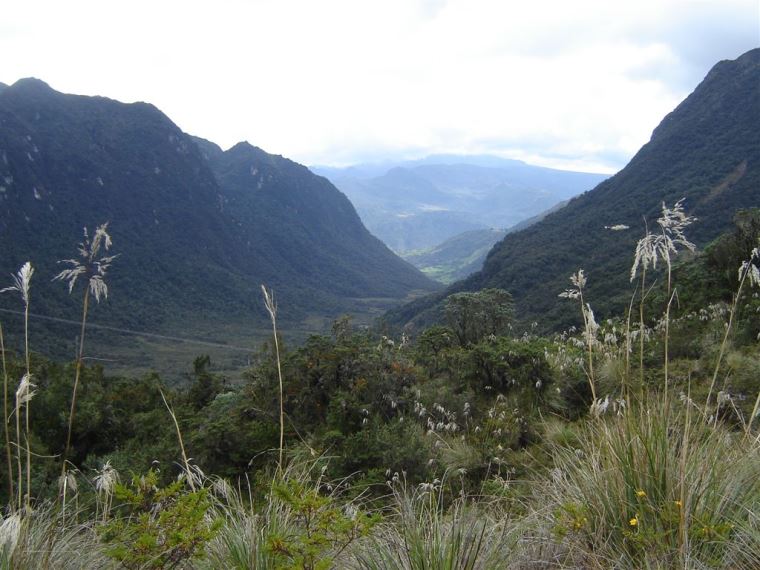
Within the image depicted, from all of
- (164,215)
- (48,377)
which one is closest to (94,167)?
(164,215)

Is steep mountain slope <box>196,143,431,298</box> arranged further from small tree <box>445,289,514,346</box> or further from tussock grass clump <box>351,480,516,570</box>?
tussock grass clump <box>351,480,516,570</box>

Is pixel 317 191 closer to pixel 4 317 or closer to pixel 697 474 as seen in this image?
pixel 4 317

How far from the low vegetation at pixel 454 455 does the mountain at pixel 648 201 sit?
67.0 feet

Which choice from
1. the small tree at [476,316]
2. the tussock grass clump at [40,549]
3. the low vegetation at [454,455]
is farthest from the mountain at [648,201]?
the tussock grass clump at [40,549]

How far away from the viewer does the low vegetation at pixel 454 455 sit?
182 cm

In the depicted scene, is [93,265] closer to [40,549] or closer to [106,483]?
[106,483]

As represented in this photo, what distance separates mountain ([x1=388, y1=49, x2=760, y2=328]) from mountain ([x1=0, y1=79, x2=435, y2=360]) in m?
37.6

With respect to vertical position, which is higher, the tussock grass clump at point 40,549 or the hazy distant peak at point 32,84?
the hazy distant peak at point 32,84

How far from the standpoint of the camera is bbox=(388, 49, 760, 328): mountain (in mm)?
39031

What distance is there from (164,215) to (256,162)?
57.8 meters

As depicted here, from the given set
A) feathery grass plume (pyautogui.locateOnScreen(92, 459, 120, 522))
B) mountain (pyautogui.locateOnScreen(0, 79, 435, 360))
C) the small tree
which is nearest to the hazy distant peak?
mountain (pyautogui.locateOnScreen(0, 79, 435, 360))

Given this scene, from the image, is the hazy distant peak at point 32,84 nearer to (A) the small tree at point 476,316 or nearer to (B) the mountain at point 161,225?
(B) the mountain at point 161,225

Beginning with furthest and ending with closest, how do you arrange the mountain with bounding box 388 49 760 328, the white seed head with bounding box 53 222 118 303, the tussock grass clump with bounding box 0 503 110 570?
the mountain with bounding box 388 49 760 328 < the white seed head with bounding box 53 222 118 303 < the tussock grass clump with bounding box 0 503 110 570

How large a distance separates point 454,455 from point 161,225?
4538 inches
